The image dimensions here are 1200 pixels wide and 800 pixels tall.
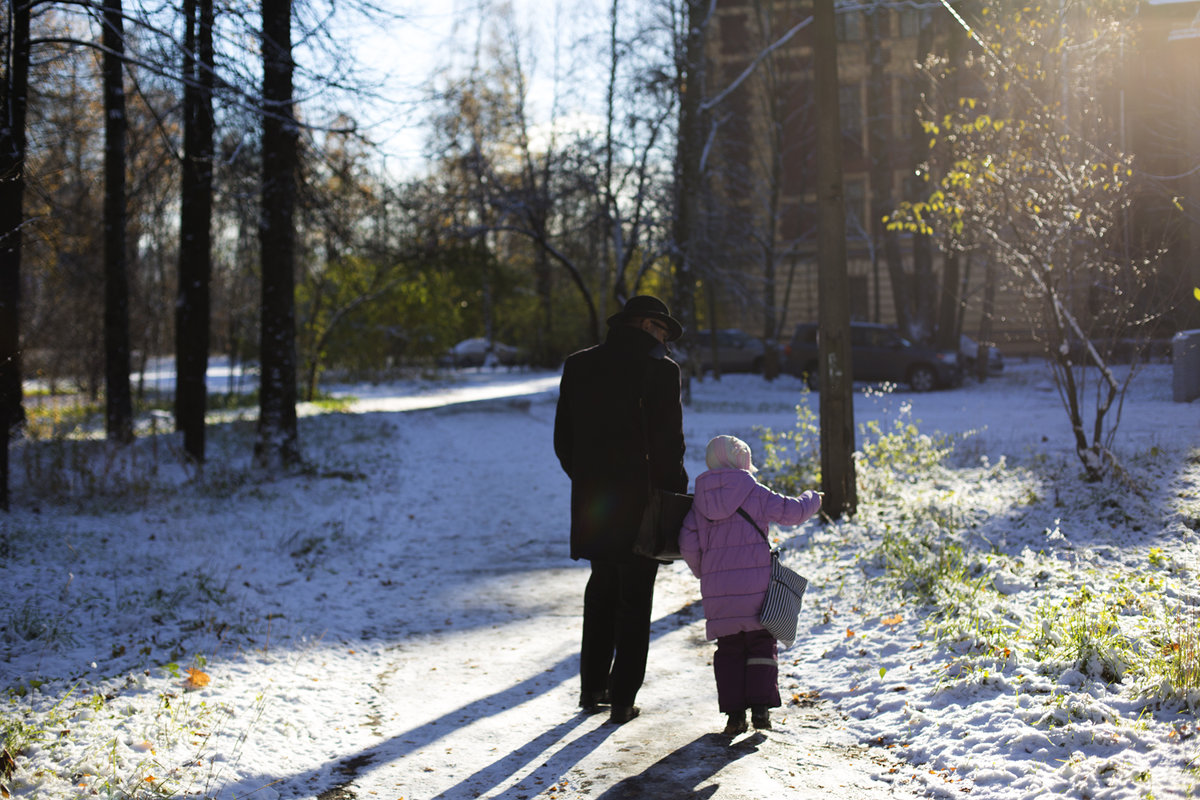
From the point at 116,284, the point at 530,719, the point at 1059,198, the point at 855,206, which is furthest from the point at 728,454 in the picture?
the point at 855,206

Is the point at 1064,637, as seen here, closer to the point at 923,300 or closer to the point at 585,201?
the point at 585,201

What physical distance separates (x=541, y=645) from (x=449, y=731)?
156 cm

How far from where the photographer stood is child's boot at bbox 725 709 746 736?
439 cm

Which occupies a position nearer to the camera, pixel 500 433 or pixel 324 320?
pixel 500 433

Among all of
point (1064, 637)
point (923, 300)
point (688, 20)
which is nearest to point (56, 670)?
point (1064, 637)

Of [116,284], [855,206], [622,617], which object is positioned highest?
[855,206]

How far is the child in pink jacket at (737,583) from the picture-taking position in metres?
4.37

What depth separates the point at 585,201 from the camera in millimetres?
23062

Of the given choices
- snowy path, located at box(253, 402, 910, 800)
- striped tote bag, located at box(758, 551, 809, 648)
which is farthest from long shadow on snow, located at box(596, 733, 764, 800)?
striped tote bag, located at box(758, 551, 809, 648)

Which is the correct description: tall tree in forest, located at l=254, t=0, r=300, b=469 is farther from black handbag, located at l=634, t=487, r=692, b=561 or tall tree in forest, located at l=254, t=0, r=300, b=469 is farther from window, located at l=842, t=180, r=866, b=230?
window, located at l=842, t=180, r=866, b=230

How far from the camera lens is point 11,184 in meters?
7.21

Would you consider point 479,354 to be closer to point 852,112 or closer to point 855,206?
point 855,206

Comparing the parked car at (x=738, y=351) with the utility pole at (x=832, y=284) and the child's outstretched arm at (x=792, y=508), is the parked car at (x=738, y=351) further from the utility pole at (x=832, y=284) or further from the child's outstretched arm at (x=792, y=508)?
the child's outstretched arm at (x=792, y=508)

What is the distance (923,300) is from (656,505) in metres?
22.6
